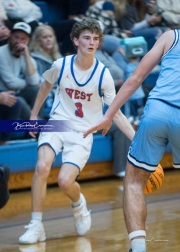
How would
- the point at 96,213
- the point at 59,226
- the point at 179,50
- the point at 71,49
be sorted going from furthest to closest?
the point at 71,49 → the point at 96,213 → the point at 59,226 → the point at 179,50

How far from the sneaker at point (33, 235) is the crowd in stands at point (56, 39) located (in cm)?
243

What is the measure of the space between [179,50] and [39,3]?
646 cm

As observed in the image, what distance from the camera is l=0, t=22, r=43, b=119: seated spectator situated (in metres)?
9.70

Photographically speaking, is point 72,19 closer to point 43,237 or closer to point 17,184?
point 17,184

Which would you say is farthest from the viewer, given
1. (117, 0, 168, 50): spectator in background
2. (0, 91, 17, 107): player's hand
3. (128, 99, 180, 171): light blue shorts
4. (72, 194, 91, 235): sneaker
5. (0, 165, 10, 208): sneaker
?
(117, 0, 168, 50): spectator in background

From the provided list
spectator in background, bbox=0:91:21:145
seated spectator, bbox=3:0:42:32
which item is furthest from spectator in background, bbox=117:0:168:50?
spectator in background, bbox=0:91:21:145

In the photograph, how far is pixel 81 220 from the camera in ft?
24.6

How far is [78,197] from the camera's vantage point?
7.54 meters

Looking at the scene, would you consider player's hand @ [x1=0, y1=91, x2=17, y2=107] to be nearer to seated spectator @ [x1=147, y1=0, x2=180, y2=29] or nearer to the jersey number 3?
the jersey number 3

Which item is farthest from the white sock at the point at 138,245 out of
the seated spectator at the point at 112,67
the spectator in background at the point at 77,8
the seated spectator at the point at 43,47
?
the spectator in background at the point at 77,8

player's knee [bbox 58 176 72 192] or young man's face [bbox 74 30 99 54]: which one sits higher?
young man's face [bbox 74 30 99 54]

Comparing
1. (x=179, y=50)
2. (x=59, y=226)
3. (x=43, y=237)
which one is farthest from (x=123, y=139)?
(x=179, y=50)

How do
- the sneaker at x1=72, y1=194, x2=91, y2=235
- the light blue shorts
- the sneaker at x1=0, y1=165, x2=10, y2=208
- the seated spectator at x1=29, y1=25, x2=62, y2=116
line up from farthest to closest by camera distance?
the seated spectator at x1=29, y1=25, x2=62, y2=116 < the sneaker at x1=72, y1=194, x2=91, y2=235 < the sneaker at x1=0, y1=165, x2=10, y2=208 < the light blue shorts

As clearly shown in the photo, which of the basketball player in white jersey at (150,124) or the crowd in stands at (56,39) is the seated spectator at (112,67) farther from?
the basketball player in white jersey at (150,124)
